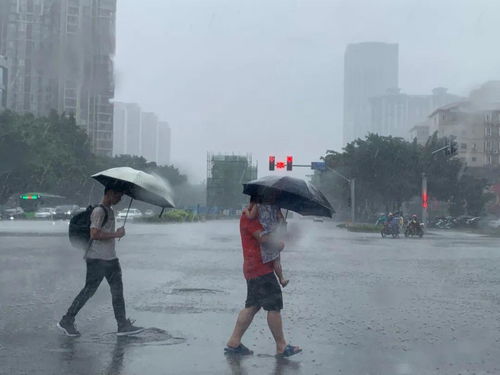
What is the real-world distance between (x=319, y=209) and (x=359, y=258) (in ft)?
42.1

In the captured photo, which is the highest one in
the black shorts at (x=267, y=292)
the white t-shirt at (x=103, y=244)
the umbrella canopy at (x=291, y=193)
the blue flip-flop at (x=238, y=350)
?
the umbrella canopy at (x=291, y=193)

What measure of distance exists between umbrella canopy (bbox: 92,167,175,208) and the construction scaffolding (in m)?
28.8

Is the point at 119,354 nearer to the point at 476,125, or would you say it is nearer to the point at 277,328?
the point at 277,328

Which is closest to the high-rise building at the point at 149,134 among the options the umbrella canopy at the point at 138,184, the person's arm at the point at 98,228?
the umbrella canopy at the point at 138,184

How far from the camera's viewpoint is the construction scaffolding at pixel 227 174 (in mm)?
39656

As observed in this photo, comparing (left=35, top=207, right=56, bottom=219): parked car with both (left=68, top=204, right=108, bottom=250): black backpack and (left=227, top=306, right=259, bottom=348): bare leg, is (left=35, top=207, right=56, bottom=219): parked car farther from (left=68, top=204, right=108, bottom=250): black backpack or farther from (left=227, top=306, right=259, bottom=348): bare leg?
(left=227, top=306, right=259, bottom=348): bare leg

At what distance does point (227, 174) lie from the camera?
42625mm

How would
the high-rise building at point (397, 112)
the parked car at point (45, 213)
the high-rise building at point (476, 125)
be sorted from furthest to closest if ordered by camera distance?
the high-rise building at point (397, 112)
the parked car at point (45, 213)
the high-rise building at point (476, 125)

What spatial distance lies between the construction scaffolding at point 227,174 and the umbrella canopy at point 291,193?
97.3 ft

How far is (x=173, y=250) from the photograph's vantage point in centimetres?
2125

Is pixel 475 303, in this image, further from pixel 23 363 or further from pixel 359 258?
pixel 359 258

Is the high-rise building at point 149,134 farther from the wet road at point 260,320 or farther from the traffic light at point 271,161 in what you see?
the wet road at point 260,320

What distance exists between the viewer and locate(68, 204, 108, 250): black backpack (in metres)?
7.23

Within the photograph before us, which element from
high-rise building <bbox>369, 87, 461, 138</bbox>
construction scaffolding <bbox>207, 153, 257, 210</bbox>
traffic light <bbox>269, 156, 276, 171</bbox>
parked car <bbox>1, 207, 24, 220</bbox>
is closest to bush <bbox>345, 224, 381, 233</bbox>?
construction scaffolding <bbox>207, 153, 257, 210</bbox>
